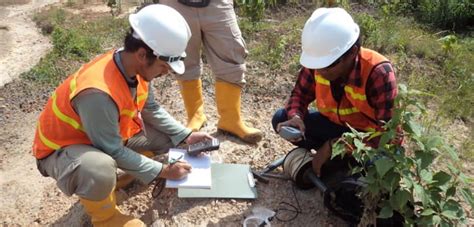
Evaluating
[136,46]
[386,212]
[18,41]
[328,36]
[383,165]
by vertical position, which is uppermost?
[328,36]

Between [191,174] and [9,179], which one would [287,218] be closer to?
[191,174]

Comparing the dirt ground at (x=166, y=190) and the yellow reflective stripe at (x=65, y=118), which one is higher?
the yellow reflective stripe at (x=65, y=118)

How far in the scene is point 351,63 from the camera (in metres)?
2.28

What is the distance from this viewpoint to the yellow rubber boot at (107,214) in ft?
7.77

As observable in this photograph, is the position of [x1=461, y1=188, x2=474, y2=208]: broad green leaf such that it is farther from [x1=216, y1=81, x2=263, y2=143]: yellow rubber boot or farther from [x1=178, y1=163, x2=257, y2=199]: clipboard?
[x1=216, y1=81, x2=263, y2=143]: yellow rubber boot

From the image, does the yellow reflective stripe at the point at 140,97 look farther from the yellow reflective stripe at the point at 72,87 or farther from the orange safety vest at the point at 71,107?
the yellow reflective stripe at the point at 72,87

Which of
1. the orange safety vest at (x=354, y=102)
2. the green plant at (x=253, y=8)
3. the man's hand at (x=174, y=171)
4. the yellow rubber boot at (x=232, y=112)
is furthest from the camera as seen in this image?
the green plant at (x=253, y=8)

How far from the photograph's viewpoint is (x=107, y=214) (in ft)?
7.92

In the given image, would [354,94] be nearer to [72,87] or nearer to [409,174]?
[409,174]

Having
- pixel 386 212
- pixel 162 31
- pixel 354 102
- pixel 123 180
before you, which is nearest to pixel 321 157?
pixel 354 102

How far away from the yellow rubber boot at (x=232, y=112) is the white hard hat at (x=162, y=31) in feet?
3.05

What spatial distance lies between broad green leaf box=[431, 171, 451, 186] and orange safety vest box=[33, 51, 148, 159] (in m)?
1.41

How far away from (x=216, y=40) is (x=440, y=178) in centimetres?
166

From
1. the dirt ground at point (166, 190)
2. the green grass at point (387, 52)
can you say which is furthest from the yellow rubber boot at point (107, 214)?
the green grass at point (387, 52)
